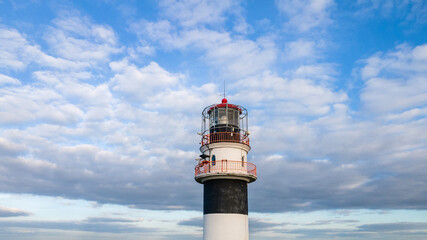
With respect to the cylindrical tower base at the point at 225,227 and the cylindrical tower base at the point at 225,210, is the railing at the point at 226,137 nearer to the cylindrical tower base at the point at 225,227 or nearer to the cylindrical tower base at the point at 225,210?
the cylindrical tower base at the point at 225,210

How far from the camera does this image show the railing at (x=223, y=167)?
23514 millimetres

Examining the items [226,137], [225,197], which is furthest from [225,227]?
[226,137]

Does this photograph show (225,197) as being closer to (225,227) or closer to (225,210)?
(225,210)

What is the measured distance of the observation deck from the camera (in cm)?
2323

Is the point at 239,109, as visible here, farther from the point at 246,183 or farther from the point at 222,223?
the point at 222,223

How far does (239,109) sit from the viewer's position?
26031 millimetres

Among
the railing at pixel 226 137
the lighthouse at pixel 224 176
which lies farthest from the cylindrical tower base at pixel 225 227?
the railing at pixel 226 137

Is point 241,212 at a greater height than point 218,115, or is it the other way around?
point 218,115

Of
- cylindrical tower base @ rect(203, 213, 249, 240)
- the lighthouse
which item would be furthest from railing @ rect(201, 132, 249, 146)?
cylindrical tower base @ rect(203, 213, 249, 240)

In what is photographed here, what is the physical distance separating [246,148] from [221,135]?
6.84 ft

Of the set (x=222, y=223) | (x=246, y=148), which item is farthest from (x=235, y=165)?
(x=222, y=223)

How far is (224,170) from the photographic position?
23391 mm

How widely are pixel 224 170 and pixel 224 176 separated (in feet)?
1.32

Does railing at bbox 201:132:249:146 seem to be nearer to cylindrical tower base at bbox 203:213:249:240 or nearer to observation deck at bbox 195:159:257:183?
observation deck at bbox 195:159:257:183
